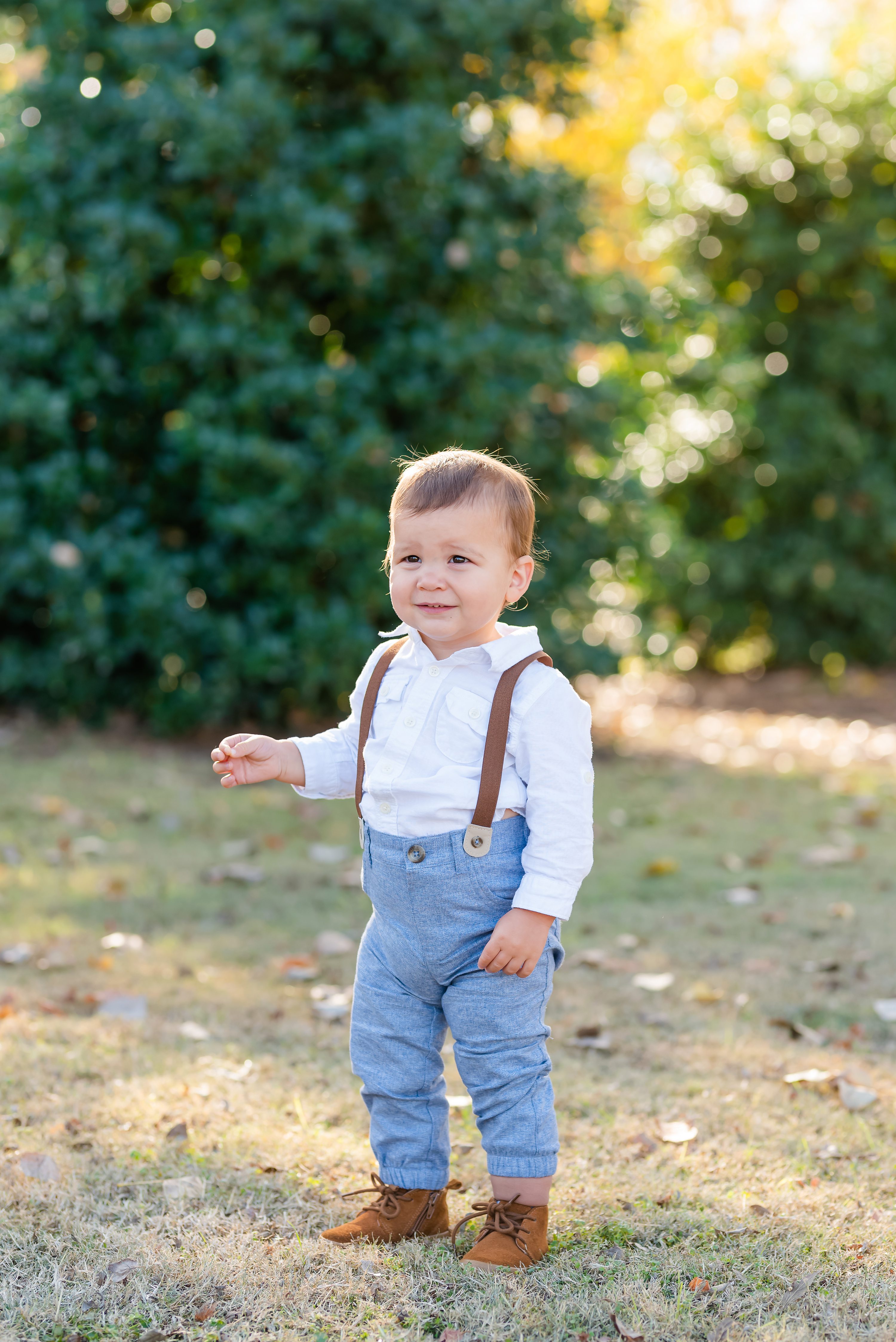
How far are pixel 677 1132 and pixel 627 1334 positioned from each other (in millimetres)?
759

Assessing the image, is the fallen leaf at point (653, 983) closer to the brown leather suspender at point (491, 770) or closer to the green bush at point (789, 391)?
the brown leather suspender at point (491, 770)

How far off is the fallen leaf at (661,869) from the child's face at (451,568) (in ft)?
9.28

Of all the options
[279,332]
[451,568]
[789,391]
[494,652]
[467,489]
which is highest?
[789,391]

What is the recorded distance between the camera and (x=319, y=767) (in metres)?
2.42

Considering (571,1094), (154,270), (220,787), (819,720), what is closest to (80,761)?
(220,787)

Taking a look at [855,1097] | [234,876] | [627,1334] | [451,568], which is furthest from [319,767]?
[234,876]

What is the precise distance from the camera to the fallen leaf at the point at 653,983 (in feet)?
12.1

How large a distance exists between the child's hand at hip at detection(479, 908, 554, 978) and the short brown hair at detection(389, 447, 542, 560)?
626 mm

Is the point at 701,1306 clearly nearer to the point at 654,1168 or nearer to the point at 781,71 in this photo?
the point at 654,1168

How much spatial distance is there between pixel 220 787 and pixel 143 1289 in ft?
13.0

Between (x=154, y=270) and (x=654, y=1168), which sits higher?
(x=154, y=270)

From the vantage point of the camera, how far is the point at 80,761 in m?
6.34

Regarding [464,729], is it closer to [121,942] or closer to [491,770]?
[491,770]

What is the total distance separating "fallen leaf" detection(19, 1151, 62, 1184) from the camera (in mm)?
2463
